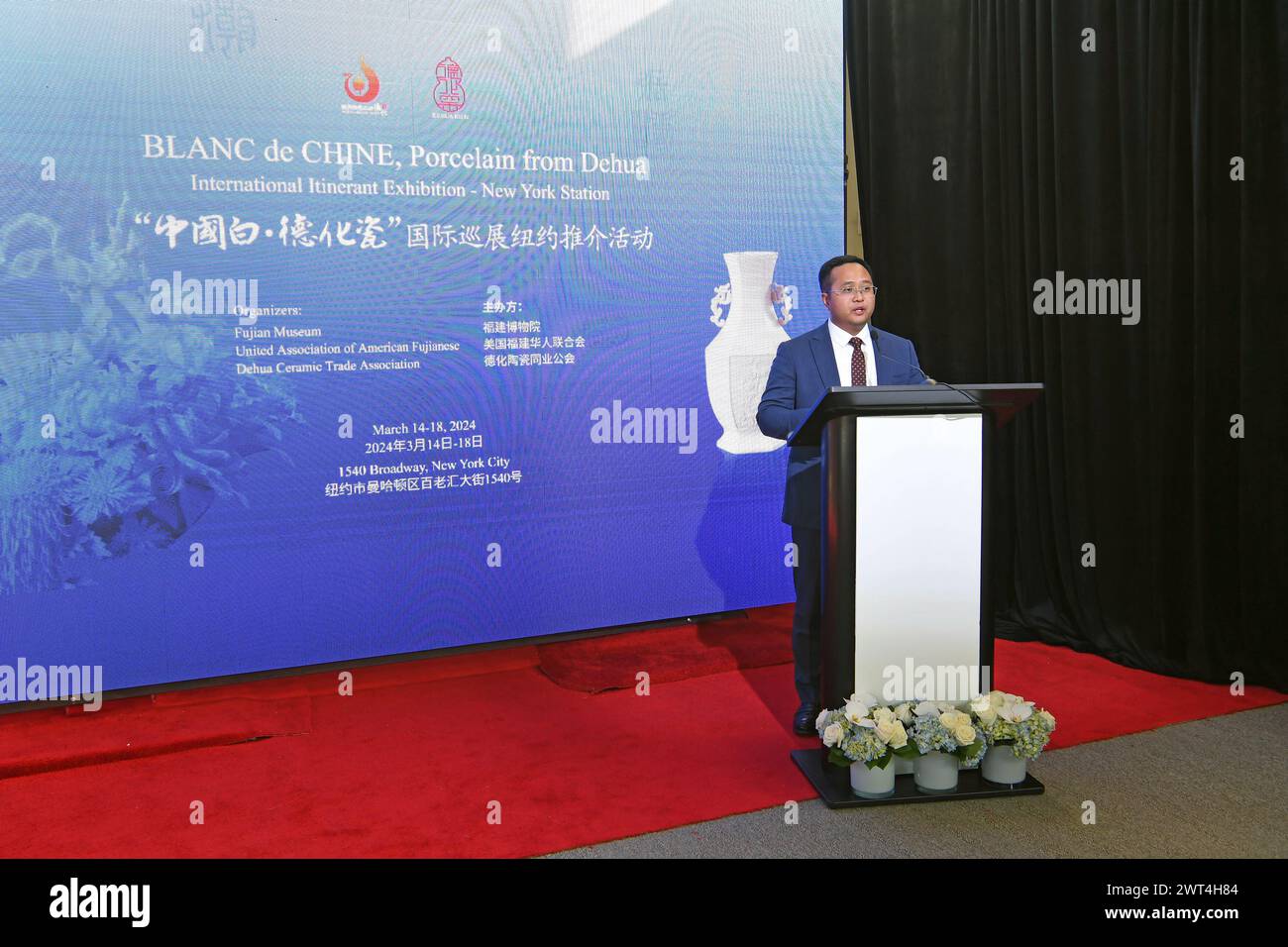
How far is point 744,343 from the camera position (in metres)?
4.98

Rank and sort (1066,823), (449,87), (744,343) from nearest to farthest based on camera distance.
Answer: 1. (1066,823)
2. (449,87)
3. (744,343)

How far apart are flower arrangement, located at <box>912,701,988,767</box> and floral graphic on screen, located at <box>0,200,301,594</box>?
8.92 ft

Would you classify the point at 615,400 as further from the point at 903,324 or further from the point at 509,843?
the point at 509,843

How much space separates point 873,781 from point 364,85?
3236mm

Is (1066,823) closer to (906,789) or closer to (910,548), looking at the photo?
(906,789)

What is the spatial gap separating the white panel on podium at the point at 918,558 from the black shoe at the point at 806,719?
0.60 meters

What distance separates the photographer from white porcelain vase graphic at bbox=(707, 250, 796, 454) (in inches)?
195

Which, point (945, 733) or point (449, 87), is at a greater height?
point (449, 87)

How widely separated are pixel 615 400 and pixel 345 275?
1.25 meters

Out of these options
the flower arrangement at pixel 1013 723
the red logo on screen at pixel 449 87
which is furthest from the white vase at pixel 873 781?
the red logo on screen at pixel 449 87

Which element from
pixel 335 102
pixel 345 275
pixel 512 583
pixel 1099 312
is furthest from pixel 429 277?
pixel 1099 312

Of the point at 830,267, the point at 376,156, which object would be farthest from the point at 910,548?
the point at 376,156

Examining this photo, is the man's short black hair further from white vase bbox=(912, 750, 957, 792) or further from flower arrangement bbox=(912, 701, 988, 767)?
white vase bbox=(912, 750, 957, 792)

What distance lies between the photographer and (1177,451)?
13.8ft
